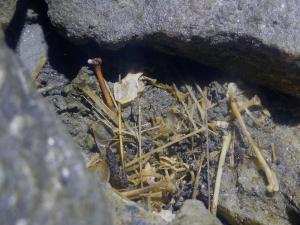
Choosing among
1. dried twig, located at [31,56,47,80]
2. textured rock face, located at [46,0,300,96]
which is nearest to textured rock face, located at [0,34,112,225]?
textured rock face, located at [46,0,300,96]

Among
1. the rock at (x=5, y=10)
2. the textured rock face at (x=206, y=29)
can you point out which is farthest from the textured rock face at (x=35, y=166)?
the textured rock face at (x=206, y=29)

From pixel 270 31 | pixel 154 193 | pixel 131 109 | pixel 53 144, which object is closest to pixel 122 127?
pixel 131 109

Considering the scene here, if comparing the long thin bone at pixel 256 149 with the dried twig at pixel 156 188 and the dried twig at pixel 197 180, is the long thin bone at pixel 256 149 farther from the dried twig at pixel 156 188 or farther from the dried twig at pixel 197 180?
the dried twig at pixel 156 188

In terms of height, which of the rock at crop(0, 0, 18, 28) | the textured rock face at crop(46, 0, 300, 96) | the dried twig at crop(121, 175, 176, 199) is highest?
the textured rock face at crop(46, 0, 300, 96)

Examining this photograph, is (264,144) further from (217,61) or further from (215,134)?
(217,61)

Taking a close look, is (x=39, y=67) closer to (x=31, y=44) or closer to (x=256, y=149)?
(x=31, y=44)

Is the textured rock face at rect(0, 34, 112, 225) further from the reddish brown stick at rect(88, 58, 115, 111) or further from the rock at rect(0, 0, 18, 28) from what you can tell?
the reddish brown stick at rect(88, 58, 115, 111)
